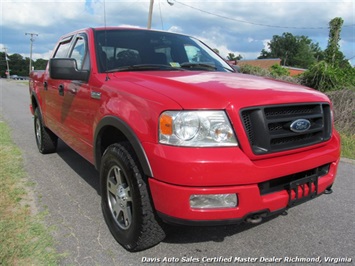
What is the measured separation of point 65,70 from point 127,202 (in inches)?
57.6

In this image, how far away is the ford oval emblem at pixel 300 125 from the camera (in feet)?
8.18

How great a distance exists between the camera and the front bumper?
2.16 meters

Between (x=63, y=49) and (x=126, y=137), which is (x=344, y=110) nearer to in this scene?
(x=63, y=49)

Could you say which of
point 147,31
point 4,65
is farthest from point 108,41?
point 4,65

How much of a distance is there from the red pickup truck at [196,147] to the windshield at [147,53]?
102 mm

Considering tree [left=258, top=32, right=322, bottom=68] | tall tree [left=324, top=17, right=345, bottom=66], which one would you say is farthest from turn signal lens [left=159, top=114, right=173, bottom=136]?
tree [left=258, top=32, right=322, bottom=68]

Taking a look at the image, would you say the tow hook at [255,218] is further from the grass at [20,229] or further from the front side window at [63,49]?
the front side window at [63,49]

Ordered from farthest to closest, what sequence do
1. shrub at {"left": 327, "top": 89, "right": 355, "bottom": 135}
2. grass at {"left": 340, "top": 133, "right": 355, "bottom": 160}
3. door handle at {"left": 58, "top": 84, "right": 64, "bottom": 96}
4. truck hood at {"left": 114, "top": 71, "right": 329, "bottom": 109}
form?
shrub at {"left": 327, "top": 89, "right": 355, "bottom": 135}, grass at {"left": 340, "top": 133, "right": 355, "bottom": 160}, door handle at {"left": 58, "top": 84, "right": 64, "bottom": 96}, truck hood at {"left": 114, "top": 71, "right": 329, "bottom": 109}

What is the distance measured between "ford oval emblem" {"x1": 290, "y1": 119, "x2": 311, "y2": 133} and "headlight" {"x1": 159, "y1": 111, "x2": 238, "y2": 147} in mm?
536

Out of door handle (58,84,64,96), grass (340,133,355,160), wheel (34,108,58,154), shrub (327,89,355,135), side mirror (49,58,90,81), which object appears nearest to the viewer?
side mirror (49,58,90,81)

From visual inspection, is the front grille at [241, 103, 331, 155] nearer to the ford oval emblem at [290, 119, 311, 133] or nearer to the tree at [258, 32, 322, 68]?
the ford oval emblem at [290, 119, 311, 133]

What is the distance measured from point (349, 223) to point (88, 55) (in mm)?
3173

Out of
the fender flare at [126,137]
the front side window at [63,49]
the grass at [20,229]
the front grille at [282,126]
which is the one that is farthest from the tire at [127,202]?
the front side window at [63,49]

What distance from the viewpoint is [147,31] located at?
4.02m
